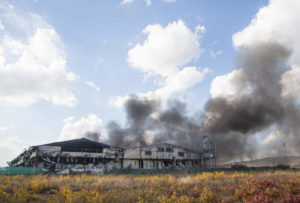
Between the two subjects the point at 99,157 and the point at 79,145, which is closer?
the point at 79,145

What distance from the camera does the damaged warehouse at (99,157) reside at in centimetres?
3753

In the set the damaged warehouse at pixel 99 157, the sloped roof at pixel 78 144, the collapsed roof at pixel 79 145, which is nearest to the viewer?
the damaged warehouse at pixel 99 157

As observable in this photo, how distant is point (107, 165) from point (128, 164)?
4283 mm

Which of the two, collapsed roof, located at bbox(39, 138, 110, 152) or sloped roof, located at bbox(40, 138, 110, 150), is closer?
sloped roof, located at bbox(40, 138, 110, 150)

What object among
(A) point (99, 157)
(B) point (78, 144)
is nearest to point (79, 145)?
(B) point (78, 144)

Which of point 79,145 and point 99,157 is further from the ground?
point 79,145

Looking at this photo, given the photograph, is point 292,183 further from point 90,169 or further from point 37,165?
point 37,165

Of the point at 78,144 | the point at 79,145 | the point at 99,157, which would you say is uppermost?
the point at 78,144

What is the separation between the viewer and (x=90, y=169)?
132ft

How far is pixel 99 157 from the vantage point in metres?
42.1

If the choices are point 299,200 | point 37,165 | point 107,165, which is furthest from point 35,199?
point 107,165

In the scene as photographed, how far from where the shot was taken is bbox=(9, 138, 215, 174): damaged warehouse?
123 ft

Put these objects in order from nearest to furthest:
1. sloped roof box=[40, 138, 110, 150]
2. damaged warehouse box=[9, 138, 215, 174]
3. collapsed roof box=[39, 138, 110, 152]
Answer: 1. damaged warehouse box=[9, 138, 215, 174]
2. sloped roof box=[40, 138, 110, 150]
3. collapsed roof box=[39, 138, 110, 152]

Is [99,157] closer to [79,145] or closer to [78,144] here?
[79,145]
